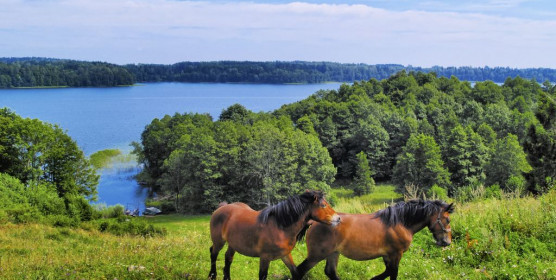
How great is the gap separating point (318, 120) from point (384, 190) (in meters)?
17.3

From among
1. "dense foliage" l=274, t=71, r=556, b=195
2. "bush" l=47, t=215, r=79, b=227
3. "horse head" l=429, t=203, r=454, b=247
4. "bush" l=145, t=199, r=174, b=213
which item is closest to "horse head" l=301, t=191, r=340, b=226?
"horse head" l=429, t=203, r=454, b=247

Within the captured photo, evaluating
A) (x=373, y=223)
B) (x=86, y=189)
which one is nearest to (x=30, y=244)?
(x=373, y=223)

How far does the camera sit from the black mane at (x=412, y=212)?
6.93 m

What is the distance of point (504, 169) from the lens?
43.0 metres

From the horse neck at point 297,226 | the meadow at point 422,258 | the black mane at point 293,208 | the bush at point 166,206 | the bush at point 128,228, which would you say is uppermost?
the black mane at point 293,208

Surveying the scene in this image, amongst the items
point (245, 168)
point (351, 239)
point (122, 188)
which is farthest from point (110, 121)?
point (351, 239)

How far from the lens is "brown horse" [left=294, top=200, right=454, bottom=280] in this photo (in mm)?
6762

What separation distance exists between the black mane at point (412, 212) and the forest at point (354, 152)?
17941mm

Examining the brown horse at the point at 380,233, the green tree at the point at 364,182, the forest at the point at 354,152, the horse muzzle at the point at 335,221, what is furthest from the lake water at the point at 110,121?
the horse muzzle at the point at 335,221

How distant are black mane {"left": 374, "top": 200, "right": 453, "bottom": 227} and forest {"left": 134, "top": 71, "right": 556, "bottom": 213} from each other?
17.9 meters

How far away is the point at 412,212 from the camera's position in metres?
6.99

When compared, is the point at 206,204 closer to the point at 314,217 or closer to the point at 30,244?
the point at 30,244

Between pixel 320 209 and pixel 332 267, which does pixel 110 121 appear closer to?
pixel 332 267

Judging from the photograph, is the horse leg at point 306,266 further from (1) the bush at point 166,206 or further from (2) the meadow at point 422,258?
(1) the bush at point 166,206
